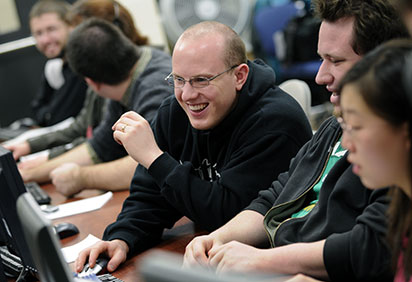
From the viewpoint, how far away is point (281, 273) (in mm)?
1279

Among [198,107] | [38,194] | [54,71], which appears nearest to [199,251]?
[198,107]

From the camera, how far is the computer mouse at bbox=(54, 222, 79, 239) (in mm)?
1919

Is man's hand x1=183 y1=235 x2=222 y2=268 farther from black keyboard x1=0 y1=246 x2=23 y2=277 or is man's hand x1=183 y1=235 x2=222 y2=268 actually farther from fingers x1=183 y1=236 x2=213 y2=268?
black keyboard x1=0 y1=246 x2=23 y2=277

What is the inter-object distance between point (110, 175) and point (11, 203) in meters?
0.85

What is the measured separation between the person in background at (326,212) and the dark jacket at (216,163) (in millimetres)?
107

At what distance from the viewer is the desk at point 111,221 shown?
1.62m

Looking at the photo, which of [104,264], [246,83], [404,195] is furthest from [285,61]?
[404,195]

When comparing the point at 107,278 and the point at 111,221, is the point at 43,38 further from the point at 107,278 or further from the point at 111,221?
the point at 107,278

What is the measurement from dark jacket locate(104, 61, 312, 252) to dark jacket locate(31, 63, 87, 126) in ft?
6.48

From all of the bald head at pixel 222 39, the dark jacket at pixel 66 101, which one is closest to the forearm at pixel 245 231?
the bald head at pixel 222 39

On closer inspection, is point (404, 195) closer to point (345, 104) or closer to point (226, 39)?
point (345, 104)

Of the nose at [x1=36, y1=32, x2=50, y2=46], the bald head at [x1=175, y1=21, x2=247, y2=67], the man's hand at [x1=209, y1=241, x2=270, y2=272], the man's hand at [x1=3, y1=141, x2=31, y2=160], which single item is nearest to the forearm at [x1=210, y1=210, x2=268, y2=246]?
the man's hand at [x1=209, y1=241, x2=270, y2=272]

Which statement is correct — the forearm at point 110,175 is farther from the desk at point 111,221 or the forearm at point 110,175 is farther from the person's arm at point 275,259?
the person's arm at point 275,259

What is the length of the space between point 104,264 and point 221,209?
13.6 inches
